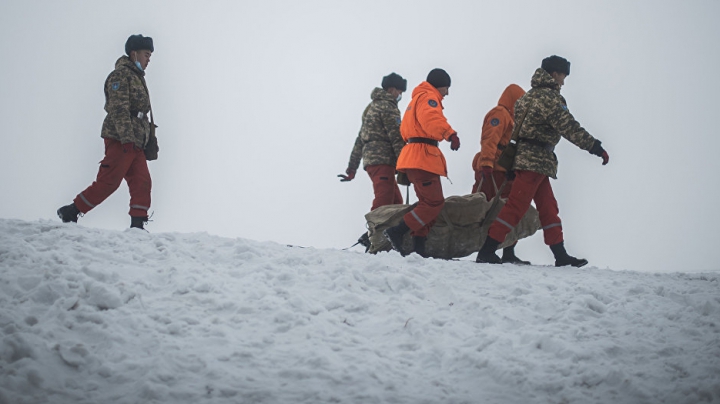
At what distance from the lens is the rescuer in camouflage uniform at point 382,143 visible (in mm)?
7305

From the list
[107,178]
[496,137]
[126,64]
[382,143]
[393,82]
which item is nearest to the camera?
[107,178]

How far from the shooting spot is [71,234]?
4.83m

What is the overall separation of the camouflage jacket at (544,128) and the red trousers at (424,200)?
0.83m

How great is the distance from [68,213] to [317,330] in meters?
3.69

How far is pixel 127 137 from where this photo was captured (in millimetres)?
6082

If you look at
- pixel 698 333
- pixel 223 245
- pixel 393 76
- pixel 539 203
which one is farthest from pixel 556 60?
pixel 223 245

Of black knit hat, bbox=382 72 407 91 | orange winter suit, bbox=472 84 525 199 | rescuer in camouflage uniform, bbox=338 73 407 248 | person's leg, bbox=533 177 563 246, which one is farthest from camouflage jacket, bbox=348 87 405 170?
person's leg, bbox=533 177 563 246

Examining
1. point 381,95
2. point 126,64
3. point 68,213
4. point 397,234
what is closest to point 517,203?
point 397,234

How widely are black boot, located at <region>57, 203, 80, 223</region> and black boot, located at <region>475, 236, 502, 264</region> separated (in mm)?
4150

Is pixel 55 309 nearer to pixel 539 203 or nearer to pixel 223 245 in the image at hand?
pixel 223 245

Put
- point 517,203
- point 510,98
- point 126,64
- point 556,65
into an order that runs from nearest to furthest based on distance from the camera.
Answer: point 517,203 → point 556,65 → point 126,64 → point 510,98

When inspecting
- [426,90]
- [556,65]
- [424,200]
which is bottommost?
[424,200]

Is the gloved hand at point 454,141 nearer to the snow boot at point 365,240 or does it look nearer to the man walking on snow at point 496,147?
the man walking on snow at point 496,147

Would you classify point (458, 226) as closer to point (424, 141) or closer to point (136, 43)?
point (424, 141)
